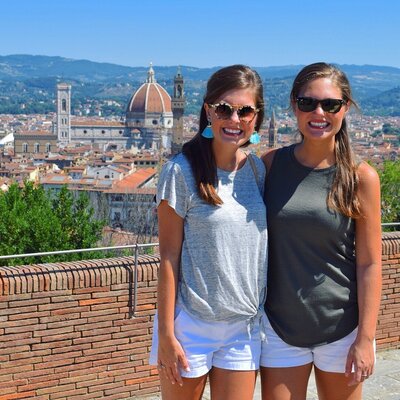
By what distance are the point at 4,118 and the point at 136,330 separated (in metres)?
186

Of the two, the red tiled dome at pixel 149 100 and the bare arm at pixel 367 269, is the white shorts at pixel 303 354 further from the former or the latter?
the red tiled dome at pixel 149 100

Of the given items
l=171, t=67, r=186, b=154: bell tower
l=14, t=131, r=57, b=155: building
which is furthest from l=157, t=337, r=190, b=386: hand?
l=14, t=131, r=57, b=155: building

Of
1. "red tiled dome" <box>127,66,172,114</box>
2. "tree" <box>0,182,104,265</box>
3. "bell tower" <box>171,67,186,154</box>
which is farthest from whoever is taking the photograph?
"red tiled dome" <box>127,66,172,114</box>

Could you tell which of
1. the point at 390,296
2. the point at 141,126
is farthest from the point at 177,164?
the point at 141,126

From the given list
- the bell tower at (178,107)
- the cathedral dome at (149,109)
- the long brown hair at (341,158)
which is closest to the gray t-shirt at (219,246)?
the long brown hair at (341,158)

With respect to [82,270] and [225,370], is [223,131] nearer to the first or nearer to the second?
[225,370]

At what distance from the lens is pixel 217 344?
2125 millimetres

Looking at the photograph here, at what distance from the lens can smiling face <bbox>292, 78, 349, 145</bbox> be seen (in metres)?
2.14

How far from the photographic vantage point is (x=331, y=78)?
2.14m

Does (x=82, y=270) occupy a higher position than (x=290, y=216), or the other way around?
(x=290, y=216)

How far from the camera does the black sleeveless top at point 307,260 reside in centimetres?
212

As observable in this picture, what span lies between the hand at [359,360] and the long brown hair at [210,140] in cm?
55

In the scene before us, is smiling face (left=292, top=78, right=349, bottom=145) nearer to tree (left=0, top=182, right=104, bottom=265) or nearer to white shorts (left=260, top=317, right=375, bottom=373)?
white shorts (left=260, top=317, right=375, bottom=373)

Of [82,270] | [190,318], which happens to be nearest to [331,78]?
[190,318]
